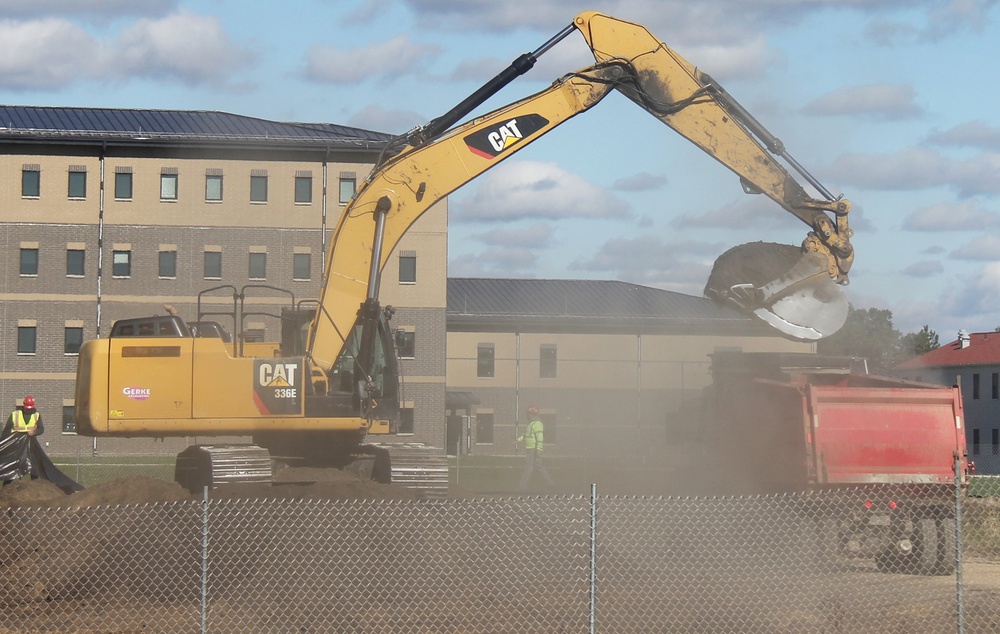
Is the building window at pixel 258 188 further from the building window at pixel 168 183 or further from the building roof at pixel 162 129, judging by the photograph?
the building window at pixel 168 183

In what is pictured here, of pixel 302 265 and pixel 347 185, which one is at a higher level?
pixel 347 185

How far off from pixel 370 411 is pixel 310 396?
0.80 m

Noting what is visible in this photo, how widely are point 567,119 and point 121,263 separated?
1464 inches

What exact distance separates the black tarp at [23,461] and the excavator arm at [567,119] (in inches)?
321

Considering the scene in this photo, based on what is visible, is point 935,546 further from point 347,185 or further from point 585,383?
point 585,383

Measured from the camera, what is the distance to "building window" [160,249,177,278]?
162 ft

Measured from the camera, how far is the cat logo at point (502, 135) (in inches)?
613

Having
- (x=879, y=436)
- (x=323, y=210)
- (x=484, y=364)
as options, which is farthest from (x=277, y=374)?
(x=484, y=364)

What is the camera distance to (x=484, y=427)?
197ft

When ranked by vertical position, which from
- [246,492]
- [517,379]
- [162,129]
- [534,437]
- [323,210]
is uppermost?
[162,129]

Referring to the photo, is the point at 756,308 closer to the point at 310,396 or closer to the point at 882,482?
the point at 882,482

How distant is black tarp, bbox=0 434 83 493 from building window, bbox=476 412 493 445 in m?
39.4

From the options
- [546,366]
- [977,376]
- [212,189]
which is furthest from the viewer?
[977,376]

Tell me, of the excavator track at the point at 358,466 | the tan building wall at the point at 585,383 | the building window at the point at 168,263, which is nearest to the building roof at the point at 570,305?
the tan building wall at the point at 585,383
